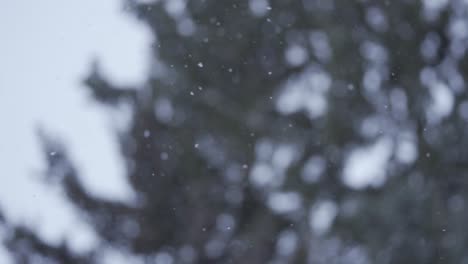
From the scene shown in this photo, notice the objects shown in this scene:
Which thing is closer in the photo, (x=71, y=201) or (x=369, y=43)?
(x=369, y=43)

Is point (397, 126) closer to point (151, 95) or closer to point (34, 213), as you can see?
point (151, 95)

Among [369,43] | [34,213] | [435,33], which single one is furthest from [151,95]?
[435,33]

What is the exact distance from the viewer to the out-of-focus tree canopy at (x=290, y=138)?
4551 millimetres

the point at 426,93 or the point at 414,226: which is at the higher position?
the point at 426,93

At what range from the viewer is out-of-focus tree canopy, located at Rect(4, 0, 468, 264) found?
455 cm

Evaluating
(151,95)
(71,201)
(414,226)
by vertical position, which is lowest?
(414,226)

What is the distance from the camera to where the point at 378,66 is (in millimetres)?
4895

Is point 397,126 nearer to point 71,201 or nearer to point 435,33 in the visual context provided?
point 435,33

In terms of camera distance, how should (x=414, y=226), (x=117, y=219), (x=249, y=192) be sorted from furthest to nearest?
(x=117, y=219), (x=249, y=192), (x=414, y=226)

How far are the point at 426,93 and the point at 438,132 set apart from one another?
27 cm

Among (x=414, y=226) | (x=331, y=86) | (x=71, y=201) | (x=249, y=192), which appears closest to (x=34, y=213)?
(x=71, y=201)

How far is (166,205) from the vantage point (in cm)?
564

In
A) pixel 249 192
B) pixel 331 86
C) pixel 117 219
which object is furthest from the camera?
pixel 117 219

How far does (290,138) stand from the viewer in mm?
5043
